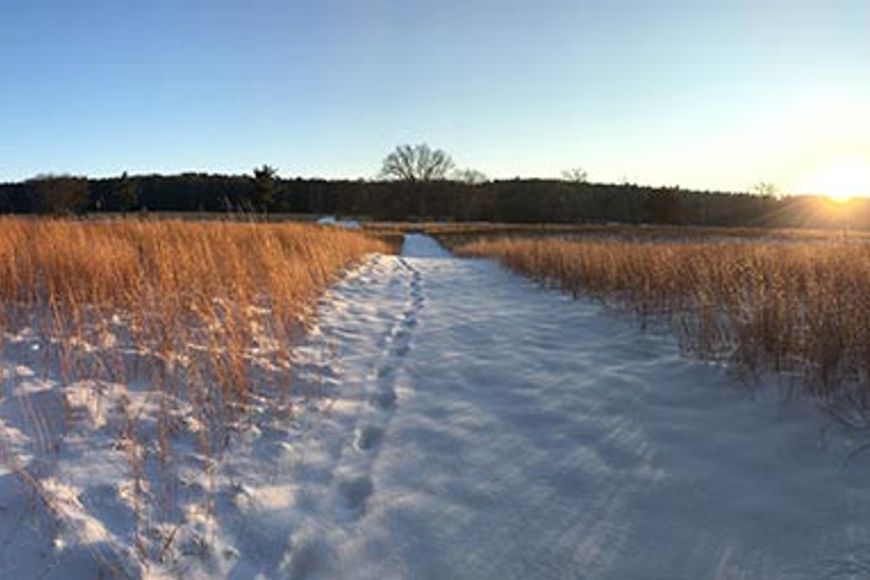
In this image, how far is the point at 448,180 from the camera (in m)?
82.1

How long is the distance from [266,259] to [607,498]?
16.6 feet

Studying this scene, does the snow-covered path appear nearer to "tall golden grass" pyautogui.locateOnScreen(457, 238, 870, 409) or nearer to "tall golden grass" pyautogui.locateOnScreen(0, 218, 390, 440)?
"tall golden grass" pyautogui.locateOnScreen(457, 238, 870, 409)

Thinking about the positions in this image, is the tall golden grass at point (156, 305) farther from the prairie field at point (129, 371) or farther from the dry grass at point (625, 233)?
the dry grass at point (625, 233)

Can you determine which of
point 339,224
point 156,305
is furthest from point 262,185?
point 156,305

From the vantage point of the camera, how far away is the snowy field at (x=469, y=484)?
2.33 m

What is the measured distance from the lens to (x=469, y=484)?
3002 millimetres

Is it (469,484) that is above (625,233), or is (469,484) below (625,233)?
below

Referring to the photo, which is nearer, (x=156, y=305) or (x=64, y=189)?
(x=156, y=305)

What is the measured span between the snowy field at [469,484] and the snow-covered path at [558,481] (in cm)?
1

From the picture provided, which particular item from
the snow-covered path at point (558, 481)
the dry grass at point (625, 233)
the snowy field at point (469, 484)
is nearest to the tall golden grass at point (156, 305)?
the snowy field at point (469, 484)

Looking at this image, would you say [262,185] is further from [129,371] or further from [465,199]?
[129,371]

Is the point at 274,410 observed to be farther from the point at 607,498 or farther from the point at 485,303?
the point at 485,303

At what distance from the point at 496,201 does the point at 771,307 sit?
77923mm

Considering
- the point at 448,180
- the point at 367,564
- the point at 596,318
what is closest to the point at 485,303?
the point at 596,318
